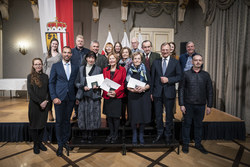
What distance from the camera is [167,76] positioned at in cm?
242

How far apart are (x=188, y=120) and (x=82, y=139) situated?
1.69 metres

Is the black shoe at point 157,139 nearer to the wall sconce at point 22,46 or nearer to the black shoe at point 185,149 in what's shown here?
the black shoe at point 185,149

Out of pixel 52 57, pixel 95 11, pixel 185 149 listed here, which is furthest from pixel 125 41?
pixel 185 149

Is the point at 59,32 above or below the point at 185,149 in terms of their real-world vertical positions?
above

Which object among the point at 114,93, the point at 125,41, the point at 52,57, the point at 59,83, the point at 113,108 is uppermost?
the point at 125,41

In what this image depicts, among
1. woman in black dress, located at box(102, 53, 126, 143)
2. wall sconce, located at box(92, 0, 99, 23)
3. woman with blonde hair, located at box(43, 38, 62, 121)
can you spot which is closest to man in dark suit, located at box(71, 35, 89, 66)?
woman with blonde hair, located at box(43, 38, 62, 121)

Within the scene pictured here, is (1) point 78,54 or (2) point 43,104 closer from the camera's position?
(2) point 43,104

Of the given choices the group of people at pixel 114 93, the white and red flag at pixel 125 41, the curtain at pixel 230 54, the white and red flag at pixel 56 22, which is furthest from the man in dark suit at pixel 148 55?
the white and red flag at pixel 125 41

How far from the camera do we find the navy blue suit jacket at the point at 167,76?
2.39 m

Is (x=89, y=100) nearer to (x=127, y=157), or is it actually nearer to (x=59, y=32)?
(x=127, y=157)

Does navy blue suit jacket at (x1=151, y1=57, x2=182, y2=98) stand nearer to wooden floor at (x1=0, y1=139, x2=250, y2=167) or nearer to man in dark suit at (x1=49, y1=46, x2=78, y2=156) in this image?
wooden floor at (x1=0, y1=139, x2=250, y2=167)

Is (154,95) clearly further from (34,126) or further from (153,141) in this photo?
(34,126)

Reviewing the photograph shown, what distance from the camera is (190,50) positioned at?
302 cm

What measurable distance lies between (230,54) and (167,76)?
2.31m
